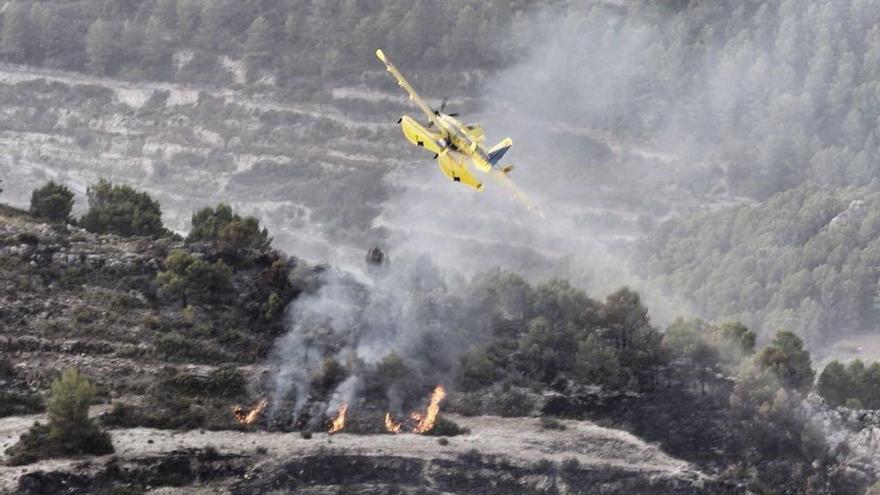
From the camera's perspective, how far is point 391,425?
272ft

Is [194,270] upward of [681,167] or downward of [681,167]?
downward

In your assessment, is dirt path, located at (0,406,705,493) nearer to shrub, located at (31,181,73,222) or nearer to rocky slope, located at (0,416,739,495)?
rocky slope, located at (0,416,739,495)

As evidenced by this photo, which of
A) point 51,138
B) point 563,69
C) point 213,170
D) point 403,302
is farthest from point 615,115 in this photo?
point 403,302

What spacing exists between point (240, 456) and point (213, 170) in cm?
8487

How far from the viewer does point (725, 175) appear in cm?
15925

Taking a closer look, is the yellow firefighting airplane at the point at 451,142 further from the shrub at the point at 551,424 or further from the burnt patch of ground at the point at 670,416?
the burnt patch of ground at the point at 670,416

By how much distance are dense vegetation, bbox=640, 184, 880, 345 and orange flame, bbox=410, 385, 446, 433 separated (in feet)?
171

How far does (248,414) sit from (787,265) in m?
70.1

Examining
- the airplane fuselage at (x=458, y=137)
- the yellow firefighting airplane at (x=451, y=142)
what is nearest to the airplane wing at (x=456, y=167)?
the yellow firefighting airplane at (x=451, y=142)

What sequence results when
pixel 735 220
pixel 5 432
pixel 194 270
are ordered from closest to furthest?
pixel 5 432, pixel 194 270, pixel 735 220

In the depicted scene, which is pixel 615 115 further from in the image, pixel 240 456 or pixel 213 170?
pixel 240 456

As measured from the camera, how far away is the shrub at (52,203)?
98.3 metres

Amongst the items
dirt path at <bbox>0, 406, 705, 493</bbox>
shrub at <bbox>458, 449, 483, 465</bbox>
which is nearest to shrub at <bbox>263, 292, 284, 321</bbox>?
dirt path at <bbox>0, 406, 705, 493</bbox>

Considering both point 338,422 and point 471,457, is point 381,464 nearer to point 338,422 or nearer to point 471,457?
point 338,422
